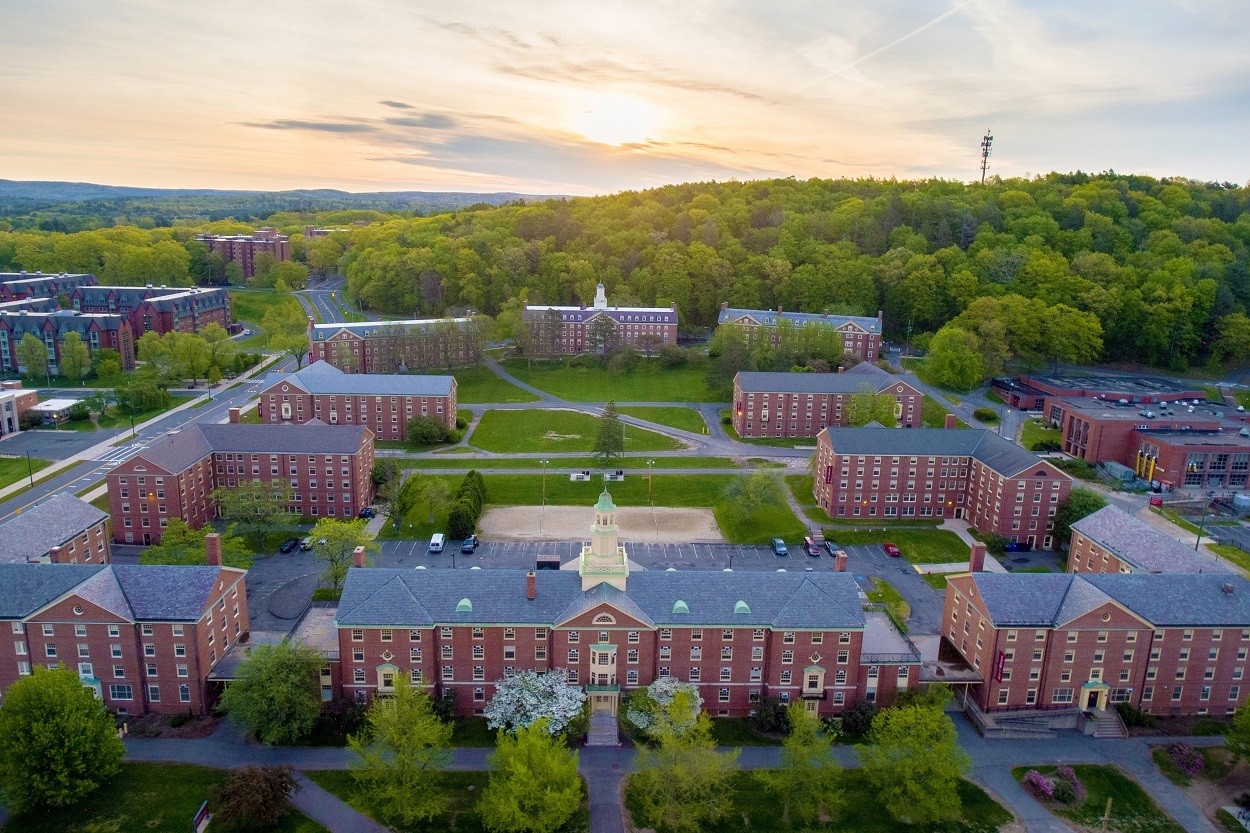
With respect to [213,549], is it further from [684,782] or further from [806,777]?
[806,777]

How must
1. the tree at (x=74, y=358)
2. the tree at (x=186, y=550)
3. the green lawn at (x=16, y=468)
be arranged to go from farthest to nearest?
1. the tree at (x=74, y=358)
2. the green lawn at (x=16, y=468)
3. the tree at (x=186, y=550)

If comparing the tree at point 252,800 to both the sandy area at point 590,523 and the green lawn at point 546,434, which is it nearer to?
the sandy area at point 590,523

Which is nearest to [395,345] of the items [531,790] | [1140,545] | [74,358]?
[74,358]

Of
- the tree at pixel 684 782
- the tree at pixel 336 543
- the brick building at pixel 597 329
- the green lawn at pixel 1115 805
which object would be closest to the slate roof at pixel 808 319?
the brick building at pixel 597 329

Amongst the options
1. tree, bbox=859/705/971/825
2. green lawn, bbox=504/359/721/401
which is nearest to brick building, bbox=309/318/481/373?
green lawn, bbox=504/359/721/401

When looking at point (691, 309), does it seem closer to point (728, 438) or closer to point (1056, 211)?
point (728, 438)

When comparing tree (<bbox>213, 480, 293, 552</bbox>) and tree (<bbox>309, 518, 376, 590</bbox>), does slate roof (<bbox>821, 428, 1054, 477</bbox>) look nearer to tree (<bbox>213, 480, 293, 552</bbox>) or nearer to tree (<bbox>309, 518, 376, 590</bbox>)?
tree (<bbox>309, 518, 376, 590</bbox>)
